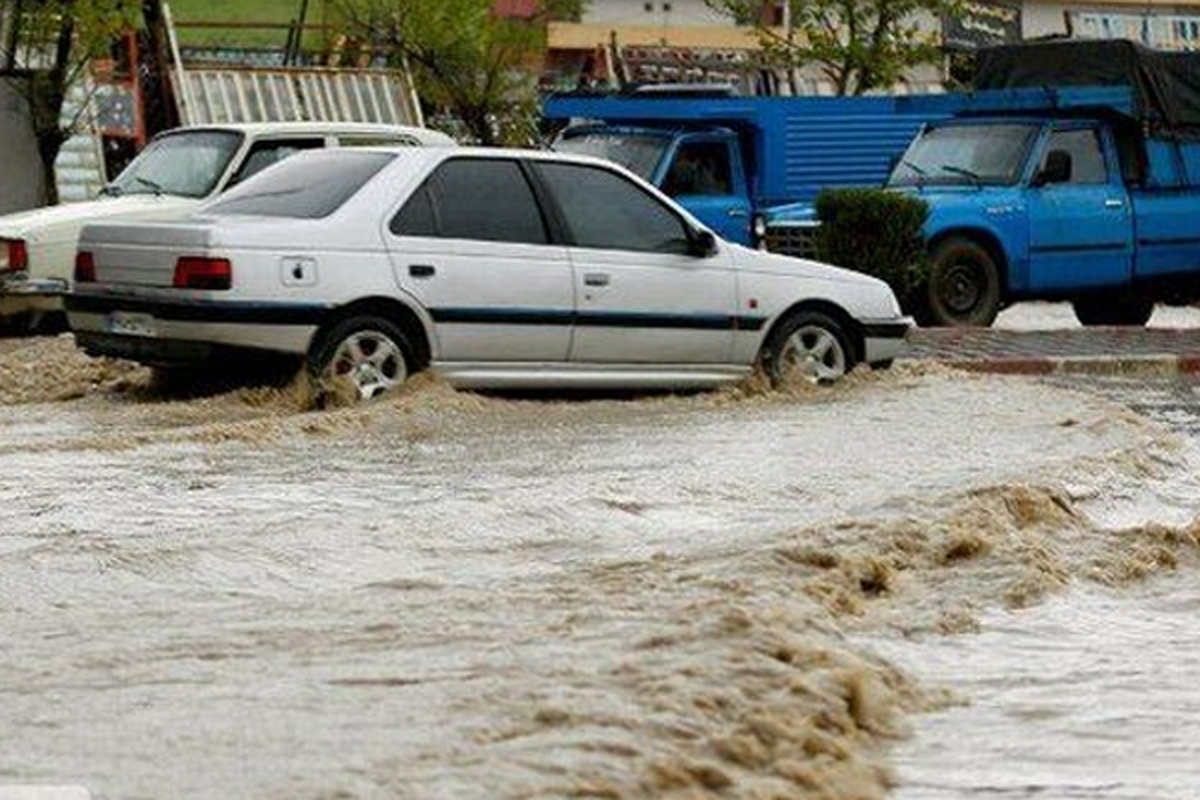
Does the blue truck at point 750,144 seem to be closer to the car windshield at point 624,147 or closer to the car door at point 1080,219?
the car windshield at point 624,147

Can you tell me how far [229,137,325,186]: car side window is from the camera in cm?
1941

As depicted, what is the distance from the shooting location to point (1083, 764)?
695 cm

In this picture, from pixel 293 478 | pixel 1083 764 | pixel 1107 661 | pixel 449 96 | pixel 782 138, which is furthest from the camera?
pixel 449 96

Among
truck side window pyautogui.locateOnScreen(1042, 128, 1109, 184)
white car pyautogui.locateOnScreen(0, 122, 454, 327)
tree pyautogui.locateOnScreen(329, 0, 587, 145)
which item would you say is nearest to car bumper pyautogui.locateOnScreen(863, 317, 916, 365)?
white car pyautogui.locateOnScreen(0, 122, 454, 327)

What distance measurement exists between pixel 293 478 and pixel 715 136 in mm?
14843

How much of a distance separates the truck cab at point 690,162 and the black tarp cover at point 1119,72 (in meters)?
3.08

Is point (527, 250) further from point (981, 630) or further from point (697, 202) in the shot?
point (697, 202)

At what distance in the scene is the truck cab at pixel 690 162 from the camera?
25578 millimetres

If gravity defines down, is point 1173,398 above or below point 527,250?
below

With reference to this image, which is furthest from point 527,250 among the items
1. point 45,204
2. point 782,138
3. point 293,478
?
point 45,204

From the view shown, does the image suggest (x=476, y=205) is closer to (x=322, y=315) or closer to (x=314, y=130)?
(x=322, y=315)

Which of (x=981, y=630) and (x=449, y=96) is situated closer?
(x=981, y=630)

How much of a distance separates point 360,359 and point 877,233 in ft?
28.5

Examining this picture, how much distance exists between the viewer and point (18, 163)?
97.1 ft
